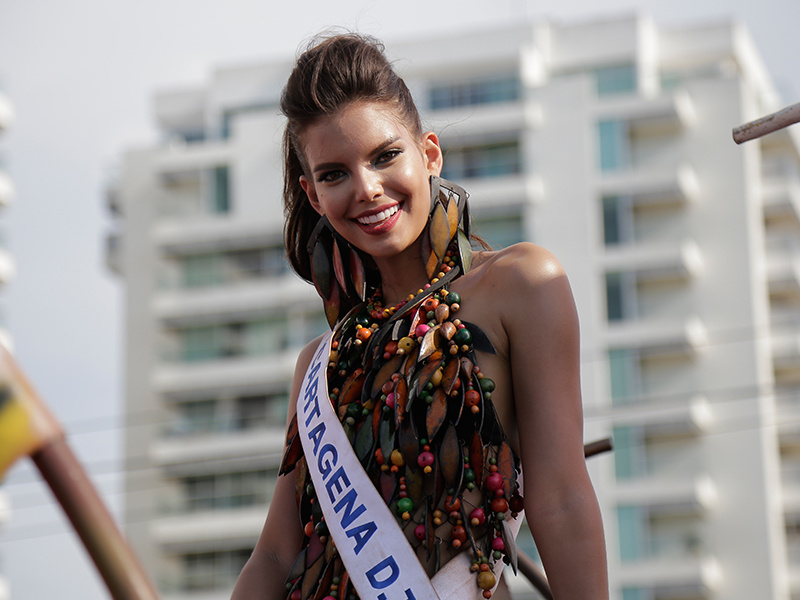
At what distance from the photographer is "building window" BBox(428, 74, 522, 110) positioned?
163 feet

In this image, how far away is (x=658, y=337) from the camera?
45250 mm

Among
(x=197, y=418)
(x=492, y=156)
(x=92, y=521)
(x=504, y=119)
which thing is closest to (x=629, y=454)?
(x=492, y=156)

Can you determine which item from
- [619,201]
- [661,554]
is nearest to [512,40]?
[619,201]

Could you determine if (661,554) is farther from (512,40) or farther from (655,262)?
(512,40)

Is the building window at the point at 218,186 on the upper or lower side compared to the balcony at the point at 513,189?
upper

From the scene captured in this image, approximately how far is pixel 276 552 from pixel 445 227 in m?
0.75

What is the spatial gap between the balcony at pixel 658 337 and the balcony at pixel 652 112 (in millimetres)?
7592

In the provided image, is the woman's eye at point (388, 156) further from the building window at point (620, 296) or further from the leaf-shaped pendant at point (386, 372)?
the building window at point (620, 296)

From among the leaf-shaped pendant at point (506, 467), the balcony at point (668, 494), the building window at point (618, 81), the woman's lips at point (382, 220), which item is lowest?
the balcony at point (668, 494)

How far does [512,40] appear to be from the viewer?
50219 mm

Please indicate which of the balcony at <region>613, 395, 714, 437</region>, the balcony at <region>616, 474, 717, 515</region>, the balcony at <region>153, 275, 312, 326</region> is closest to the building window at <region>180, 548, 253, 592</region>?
the balcony at <region>153, 275, 312, 326</region>

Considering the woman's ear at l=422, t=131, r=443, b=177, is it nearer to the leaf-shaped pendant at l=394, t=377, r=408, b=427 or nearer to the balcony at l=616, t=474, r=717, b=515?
the leaf-shaped pendant at l=394, t=377, r=408, b=427

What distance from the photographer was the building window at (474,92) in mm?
49625

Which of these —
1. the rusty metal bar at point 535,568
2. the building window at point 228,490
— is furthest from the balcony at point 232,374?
the rusty metal bar at point 535,568
